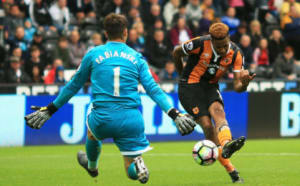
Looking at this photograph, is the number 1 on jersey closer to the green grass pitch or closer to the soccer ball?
the soccer ball

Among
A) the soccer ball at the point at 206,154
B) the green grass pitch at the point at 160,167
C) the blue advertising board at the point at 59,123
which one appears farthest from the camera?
the blue advertising board at the point at 59,123

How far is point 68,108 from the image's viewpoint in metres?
15.7

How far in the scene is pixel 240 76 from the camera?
900cm

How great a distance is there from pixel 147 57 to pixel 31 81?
333 cm

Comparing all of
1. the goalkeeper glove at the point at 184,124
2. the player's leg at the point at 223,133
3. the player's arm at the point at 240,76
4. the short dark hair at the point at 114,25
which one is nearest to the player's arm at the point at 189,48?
the player's arm at the point at 240,76

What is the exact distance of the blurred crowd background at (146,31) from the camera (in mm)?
17266

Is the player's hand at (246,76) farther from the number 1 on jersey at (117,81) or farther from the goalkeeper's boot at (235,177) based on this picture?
the number 1 on jersey at (117,81)

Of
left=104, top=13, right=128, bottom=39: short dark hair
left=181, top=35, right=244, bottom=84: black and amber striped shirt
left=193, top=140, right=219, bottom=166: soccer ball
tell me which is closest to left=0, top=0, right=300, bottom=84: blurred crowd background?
left=181, top=35, right=244, bottom=84: black and amber striped shirt

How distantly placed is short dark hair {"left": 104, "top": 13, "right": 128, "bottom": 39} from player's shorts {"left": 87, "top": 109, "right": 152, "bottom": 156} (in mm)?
802

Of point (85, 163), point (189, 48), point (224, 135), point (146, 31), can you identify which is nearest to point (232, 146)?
point (224, 135)

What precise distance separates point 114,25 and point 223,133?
234 centimetres

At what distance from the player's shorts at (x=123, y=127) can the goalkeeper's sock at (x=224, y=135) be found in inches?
65.0

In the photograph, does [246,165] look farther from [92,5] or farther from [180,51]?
[92,5]

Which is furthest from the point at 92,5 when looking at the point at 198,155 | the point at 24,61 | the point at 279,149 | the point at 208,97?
the point at 198,155
